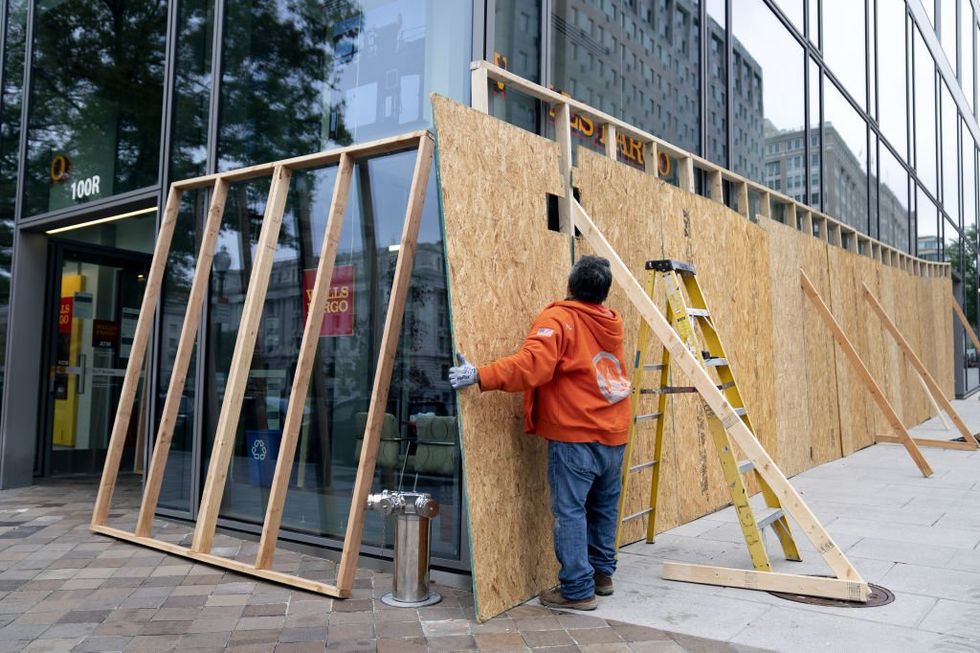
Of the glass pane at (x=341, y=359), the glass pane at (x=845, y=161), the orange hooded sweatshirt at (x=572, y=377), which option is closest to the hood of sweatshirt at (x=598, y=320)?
the orange hooded sweatshirt at (x=572, y=377)

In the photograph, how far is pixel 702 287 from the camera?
22.1ft

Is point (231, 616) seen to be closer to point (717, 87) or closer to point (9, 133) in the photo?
point (717, 87)

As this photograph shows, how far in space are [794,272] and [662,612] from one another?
5.98 metres

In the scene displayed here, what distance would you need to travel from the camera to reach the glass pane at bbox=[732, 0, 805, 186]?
920 cm

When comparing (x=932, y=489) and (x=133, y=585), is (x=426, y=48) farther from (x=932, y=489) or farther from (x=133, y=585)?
(x=932, y=489)

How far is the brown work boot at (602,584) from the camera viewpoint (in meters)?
4.43

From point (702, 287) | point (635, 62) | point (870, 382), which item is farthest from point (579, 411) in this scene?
point (870, 382)

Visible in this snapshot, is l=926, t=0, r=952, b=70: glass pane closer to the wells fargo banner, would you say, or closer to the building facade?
the building facade

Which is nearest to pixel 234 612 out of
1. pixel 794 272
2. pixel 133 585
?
pixel 133 585

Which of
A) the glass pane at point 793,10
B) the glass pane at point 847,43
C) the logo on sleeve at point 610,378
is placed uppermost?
the glass pane at point 847,43

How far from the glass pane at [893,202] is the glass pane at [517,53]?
1185 cm

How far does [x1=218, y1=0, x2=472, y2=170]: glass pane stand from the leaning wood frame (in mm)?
461

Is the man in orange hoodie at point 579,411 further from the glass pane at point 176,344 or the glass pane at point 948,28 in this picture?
the glass pane at point 948,28

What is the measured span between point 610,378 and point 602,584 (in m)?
1.17
